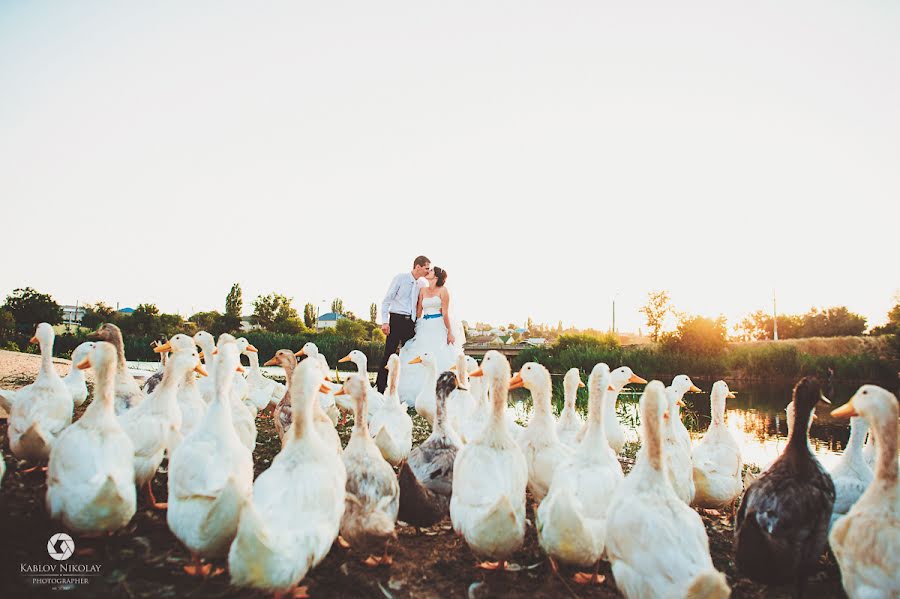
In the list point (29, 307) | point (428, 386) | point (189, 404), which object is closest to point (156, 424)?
point (189, 404)

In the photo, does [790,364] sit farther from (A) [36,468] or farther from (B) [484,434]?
(A) [36,468]

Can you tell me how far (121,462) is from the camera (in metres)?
3.34

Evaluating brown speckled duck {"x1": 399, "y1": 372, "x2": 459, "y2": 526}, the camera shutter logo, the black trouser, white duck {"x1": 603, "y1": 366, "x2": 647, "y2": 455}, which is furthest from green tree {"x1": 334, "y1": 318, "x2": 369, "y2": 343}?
the camera shutter logo

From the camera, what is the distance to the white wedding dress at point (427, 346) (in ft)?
32.6

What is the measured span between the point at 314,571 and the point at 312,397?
1.07 meters

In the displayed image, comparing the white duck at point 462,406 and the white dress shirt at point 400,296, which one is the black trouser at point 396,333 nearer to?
the white dress shirt at point 400,296

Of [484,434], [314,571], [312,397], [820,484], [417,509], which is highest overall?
[312,397]

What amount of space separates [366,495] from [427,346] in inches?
257

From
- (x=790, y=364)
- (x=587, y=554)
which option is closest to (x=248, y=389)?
(x=587, y=554)

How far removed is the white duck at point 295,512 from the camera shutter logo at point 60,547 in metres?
1.22

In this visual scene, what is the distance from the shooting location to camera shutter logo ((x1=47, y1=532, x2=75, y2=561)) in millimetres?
3080

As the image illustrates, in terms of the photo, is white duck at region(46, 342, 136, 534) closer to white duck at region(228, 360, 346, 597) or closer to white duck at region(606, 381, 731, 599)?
white duck at region(228, 360, 346, 597)

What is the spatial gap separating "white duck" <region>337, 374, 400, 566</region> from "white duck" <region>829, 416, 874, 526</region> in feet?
10.7

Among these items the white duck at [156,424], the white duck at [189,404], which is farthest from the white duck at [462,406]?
the white duck at [156,424]
